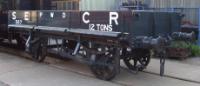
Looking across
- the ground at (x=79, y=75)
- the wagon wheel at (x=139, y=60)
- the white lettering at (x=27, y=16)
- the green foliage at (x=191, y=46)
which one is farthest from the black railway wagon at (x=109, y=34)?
the green foliage at (x=191, y=46)

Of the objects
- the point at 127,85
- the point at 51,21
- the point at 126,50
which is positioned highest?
the point at 51,21

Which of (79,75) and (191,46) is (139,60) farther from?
(191,46)

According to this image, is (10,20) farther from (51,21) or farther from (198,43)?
(198,43)

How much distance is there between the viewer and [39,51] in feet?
33.8

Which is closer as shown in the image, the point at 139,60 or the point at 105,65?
the point at 105,65

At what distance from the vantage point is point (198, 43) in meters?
10.7

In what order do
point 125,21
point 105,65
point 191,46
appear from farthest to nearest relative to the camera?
point 191,46 < point 105,65 < point 125,21

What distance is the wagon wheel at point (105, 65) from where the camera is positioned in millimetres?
7660

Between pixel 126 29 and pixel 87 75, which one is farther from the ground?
pixel 126 29

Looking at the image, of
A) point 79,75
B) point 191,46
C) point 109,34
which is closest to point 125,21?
point 109,34

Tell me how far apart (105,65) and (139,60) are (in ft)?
3.55

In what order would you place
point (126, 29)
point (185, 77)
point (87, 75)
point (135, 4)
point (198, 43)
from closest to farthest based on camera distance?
point (126, 29)
point (185, 77)
point (87, 75)
point (198, 43)
point (135, 4)

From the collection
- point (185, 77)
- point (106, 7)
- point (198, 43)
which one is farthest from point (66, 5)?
point (185, 77)

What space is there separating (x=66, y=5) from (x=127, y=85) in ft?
31.0
